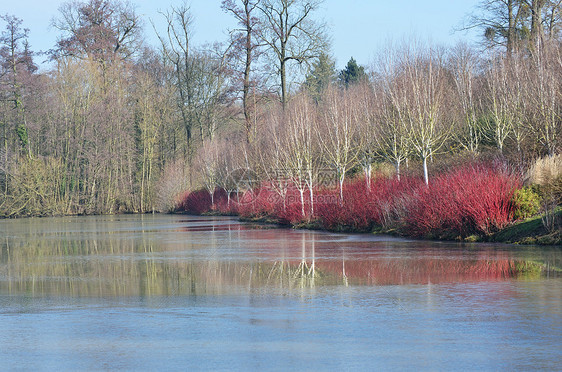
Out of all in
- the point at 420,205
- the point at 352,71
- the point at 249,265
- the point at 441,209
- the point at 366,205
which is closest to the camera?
the point at 249,265

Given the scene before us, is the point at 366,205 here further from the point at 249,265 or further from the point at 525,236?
the point at 249,265

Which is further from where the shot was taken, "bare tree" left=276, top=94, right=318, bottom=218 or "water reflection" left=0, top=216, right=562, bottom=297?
"bare tree" left=276, top=94, right=318, bottom=218

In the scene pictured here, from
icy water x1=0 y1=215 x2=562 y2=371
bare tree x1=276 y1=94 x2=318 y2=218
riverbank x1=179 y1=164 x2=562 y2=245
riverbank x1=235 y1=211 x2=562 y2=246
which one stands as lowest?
icy water x1=0 y1=215 x2=562 y2=371

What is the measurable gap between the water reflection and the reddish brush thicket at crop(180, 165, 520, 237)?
5.27 ft

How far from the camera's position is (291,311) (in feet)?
37.1

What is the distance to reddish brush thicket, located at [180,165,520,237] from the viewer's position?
76.0 ft

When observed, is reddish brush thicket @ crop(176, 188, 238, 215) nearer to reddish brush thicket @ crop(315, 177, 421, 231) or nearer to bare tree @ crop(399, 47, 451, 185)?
reddish brush thicket @ crop(315, 177, 421, 231)

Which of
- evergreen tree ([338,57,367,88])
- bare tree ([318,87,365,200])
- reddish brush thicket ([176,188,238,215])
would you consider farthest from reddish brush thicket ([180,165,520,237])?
evergreen tree ([338,57,367,88])

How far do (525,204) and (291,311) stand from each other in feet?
46.4

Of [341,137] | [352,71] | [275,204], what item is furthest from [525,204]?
[352,71]

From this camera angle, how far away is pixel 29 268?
19531 mm

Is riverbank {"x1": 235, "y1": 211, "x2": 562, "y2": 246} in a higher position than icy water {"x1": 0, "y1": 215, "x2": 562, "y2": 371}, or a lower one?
higher

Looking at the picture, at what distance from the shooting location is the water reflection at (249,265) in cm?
1467

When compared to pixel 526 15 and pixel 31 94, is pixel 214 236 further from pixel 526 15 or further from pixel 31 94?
pixel 31 94
